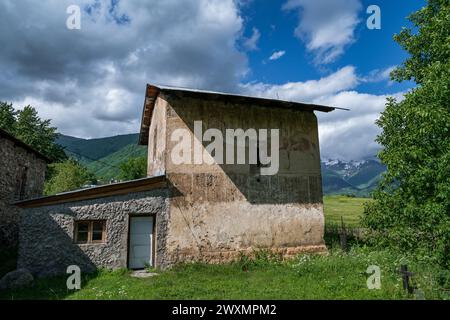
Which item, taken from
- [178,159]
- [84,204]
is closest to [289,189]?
[178,159]

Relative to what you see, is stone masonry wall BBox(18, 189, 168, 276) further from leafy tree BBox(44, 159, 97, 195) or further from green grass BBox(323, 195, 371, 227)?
leafy tree BBox(44, 159, 97, 195)

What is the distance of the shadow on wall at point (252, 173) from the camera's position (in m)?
11.4

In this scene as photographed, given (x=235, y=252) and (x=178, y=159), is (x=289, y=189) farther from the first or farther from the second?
(x=178, y=159)

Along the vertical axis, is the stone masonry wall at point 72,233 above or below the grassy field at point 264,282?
above

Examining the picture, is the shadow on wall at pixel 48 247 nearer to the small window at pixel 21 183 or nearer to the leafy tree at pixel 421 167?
the small window at pixel 21 183

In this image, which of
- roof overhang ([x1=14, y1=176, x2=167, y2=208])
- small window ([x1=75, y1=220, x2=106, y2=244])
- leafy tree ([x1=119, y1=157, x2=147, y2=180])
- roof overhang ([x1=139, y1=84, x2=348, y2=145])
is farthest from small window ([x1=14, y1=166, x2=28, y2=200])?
leafy tree ([x1=119, y1=157, x2=147, y2=180])

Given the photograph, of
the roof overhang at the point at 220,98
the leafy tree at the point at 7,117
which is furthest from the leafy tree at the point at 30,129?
the roof overhang at the point at 220,98

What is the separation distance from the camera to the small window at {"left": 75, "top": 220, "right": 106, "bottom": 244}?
33.6ft

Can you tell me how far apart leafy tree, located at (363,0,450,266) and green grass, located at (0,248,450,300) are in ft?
2.87

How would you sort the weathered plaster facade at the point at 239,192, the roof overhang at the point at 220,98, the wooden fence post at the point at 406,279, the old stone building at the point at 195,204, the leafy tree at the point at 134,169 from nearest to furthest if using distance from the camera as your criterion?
the wooden fence post at the point at 406,279, the old stone building at the point at 195,204, the weathered plaster facade at the point at 239,192, the roof overhang at the point at 220,98, the leafy tree at the point at 134,169

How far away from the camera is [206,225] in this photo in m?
11.2

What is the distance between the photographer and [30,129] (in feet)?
107

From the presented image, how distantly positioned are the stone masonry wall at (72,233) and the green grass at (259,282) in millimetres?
569

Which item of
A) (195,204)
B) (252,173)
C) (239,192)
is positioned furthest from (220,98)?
(195,204)
